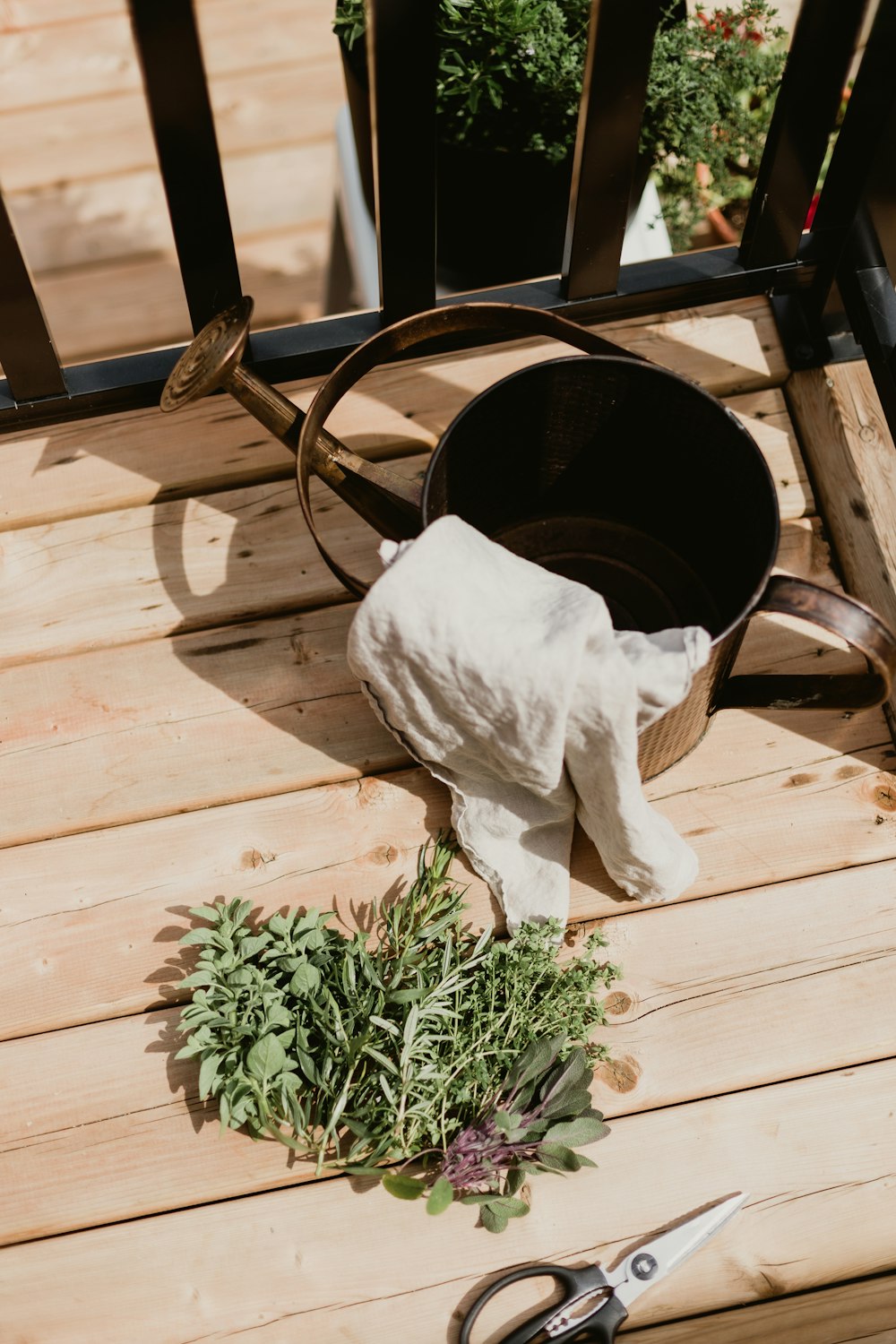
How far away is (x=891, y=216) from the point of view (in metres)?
1.08

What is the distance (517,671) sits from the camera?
0.77 meters

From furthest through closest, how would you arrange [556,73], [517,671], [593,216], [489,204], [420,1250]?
[489,204], [556,73], [593,216], [420,1250], [517,671]

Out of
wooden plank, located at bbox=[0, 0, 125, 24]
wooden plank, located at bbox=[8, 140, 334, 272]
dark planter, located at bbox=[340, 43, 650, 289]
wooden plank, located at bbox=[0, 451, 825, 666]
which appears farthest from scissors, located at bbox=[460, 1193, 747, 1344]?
wooden plank, located at bbox=[0, 0, 125, 24]

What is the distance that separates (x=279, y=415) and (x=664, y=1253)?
746 millimetres

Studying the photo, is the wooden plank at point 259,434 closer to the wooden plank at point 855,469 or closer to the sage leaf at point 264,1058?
the wooden plank at point 855,469

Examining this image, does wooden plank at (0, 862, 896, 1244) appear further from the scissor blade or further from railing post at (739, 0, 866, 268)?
railing post at (739, 0, 866, 268)

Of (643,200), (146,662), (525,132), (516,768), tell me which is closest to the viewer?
(516,768)

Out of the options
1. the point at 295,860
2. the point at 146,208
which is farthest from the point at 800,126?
the point at 146,208

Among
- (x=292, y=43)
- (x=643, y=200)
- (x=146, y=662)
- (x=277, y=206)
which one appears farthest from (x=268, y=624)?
(x=292, y=43)

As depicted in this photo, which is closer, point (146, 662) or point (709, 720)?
point (709, 720)

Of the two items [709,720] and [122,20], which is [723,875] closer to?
[709,720]

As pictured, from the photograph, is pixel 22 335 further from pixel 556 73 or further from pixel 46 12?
pixel 46 12

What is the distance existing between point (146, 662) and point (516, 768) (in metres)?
0.42

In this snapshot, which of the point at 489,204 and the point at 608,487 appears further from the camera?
the point at 489,204
